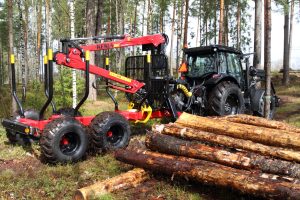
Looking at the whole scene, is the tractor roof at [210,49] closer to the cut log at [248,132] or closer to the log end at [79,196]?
the cut log at [248,132]

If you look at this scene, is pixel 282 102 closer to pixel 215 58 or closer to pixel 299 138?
pixel 215 58

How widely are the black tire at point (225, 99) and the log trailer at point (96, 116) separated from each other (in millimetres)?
1288

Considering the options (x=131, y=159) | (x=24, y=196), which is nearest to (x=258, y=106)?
(x=131, y=159)

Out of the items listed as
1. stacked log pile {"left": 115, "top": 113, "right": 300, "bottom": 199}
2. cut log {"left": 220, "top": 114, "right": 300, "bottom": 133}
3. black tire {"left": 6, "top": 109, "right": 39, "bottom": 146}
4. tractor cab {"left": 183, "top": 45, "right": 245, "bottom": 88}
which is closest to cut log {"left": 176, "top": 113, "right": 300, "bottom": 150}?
stacked log pile {"left": 115, "top": 113, "right": 300, "bottom": 199}

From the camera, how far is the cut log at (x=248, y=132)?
5680 mm

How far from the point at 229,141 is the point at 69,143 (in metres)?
3.26

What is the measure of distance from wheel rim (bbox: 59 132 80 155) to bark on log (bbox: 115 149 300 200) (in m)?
1.17

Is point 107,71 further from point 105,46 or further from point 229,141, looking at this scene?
point 229,141

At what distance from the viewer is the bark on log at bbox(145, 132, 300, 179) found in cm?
495

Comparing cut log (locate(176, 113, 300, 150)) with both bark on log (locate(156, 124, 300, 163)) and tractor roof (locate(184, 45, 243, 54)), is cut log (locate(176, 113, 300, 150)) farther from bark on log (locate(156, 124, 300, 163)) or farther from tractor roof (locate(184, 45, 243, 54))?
tractor roof (locate(184, 45, 243, 54))

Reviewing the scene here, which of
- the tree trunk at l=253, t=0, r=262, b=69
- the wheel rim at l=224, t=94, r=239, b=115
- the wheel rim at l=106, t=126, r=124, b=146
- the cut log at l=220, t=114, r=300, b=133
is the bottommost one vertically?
the wheel rim at l=106, t=126, r=124, b=146

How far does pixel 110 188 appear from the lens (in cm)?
534

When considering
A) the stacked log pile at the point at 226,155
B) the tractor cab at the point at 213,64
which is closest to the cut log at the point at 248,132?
the stacked log pile at the point at 226,155

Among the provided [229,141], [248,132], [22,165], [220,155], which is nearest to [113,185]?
[220,155]
